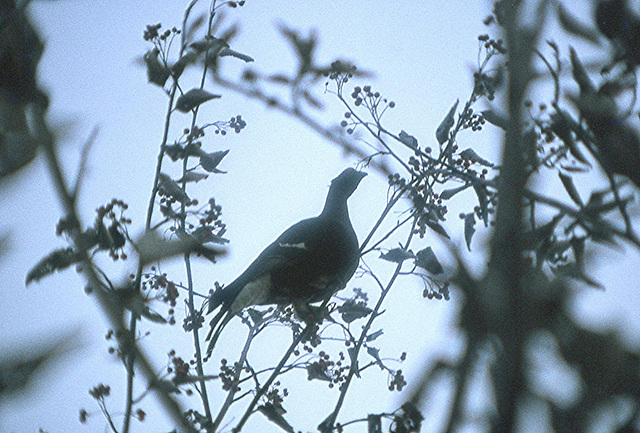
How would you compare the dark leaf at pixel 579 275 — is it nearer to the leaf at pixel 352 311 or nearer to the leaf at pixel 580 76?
the leaf at pixel 580 76

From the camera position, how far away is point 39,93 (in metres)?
0.56

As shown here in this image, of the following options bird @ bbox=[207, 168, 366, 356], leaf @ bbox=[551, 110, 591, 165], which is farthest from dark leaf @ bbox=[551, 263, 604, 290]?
bird @ bbox=[207, 168, 366, 356]

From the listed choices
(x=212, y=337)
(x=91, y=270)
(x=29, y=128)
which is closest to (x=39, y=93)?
(x=29, y=128)

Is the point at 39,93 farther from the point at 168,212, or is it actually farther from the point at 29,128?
the point at 168,212

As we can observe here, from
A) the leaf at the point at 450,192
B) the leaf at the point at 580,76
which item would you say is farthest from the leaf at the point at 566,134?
the leaf at the point at 450,192

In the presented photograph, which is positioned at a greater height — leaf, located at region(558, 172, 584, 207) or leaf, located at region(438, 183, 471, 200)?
leaf, located at region(438, 183, 471, 200)

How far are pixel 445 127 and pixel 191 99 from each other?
0.64 m

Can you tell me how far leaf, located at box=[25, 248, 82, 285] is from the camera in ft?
2.92

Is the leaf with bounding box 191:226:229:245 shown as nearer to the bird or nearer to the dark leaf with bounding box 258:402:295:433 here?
the dark leaf with bounding box 258:402:295:433

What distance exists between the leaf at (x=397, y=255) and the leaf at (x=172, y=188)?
0.49 m

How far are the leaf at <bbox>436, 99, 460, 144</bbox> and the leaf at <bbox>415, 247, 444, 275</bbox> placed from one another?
271mm

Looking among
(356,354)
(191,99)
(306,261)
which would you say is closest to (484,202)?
(356,354)

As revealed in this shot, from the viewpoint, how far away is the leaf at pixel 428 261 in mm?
1440

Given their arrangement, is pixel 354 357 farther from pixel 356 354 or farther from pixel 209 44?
pixel 209 44
